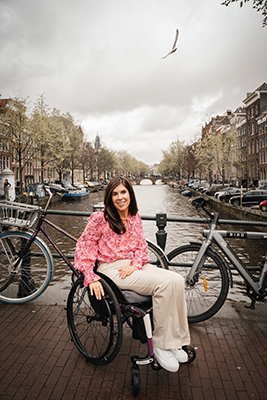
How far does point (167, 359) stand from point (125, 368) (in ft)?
1.35

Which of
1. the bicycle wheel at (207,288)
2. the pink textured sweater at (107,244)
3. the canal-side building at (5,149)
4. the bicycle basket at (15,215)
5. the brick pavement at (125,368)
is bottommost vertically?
the brick pavement at (125,368)

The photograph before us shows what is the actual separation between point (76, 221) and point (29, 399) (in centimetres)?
1665

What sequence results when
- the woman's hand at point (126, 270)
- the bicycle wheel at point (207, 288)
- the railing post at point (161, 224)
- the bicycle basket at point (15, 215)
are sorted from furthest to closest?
the railing post at point (161, 224)
the bicycle basket at point (15, 215)
the bicycle wheel at point (207, 288)
the woman's hand at point (126, 270)

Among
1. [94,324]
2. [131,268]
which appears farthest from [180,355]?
[94,324]

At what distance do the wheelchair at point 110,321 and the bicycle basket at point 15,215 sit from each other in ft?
3.26

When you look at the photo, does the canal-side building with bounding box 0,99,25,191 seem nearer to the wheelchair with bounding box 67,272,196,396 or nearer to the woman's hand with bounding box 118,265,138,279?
the wheelchair with bounding box 67,272,196,396

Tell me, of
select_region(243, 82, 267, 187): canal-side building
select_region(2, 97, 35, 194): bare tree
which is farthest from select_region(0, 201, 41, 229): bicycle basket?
select_region(243, 82, 267, 187): canal-side building

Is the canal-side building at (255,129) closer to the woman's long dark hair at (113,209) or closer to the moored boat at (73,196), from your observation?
the moored boat at (73,196)

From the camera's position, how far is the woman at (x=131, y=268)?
2.17m

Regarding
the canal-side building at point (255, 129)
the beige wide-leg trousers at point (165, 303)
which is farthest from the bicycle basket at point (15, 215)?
the canal-side building at point (255, 129)

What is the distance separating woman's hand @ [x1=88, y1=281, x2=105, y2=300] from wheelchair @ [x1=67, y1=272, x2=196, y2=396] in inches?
1.1

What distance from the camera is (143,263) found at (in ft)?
8.41

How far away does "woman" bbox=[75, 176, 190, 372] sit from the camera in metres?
2.17

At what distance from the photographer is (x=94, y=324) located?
2615 mm
